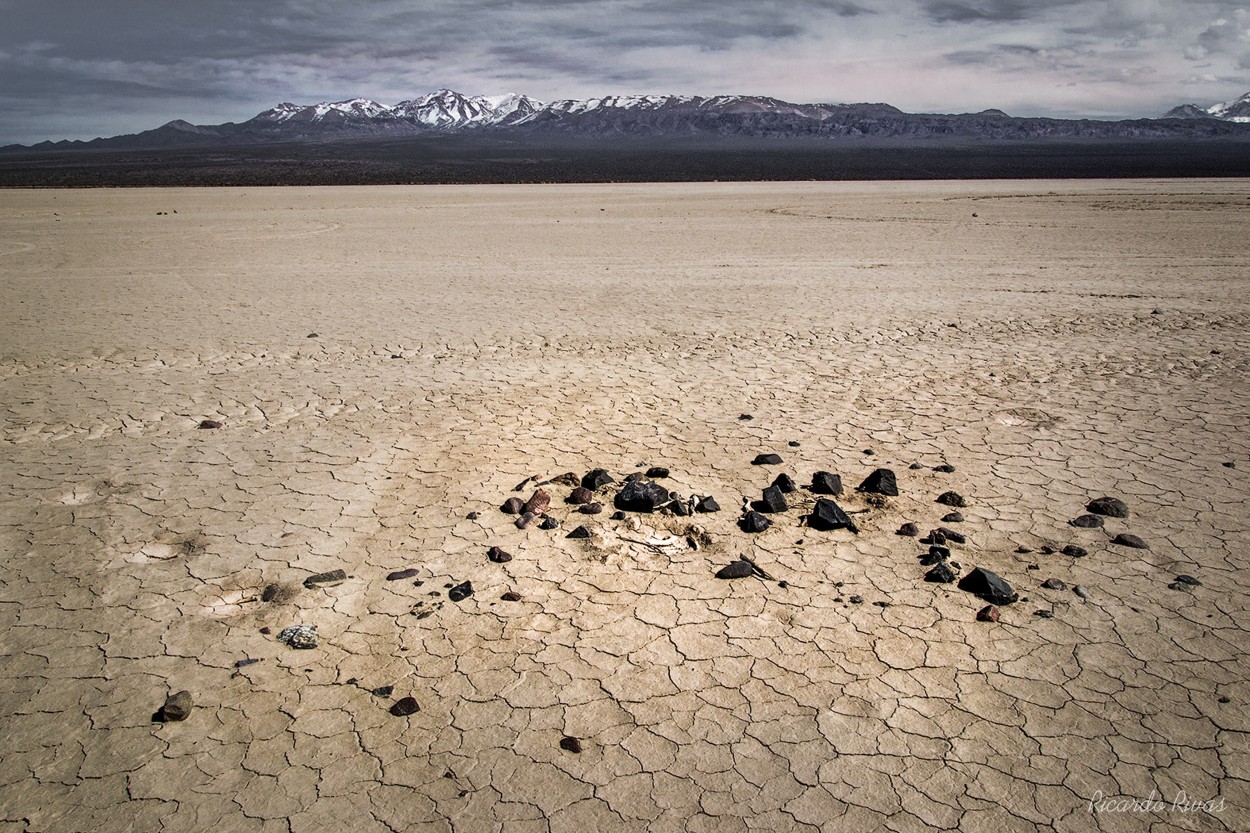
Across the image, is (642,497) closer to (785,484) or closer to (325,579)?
(785,484)

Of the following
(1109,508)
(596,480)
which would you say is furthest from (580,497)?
(1109,508)

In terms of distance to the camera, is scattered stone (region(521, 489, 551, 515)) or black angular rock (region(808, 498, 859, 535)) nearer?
black angular rock (region(808, 498, 859, 535))

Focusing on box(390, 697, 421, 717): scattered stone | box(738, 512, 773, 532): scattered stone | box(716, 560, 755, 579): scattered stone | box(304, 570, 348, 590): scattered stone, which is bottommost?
box(390, 697, 421, 717): scattered stone

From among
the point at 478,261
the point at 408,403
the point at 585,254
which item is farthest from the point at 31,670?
the point at 585,254

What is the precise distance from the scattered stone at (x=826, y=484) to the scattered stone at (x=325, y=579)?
3111 mm

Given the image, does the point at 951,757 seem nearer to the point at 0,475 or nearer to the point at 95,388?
the point at 0,475

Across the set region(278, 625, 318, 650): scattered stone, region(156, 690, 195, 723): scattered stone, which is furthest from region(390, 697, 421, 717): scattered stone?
region(156, 690, 195, 723): scattered stone

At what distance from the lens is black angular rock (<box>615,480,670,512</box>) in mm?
4715

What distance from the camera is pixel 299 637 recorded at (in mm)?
3520

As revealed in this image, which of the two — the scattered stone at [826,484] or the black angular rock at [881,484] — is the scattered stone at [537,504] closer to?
the scattered stone at [826,484]

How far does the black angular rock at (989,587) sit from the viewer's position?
3697 mm

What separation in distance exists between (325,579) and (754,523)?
8.43 ft

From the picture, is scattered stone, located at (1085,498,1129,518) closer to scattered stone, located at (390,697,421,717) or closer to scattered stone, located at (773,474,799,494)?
scattered stone, located at (773,474,799,494)

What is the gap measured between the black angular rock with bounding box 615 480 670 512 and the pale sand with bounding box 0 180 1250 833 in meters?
0.19
